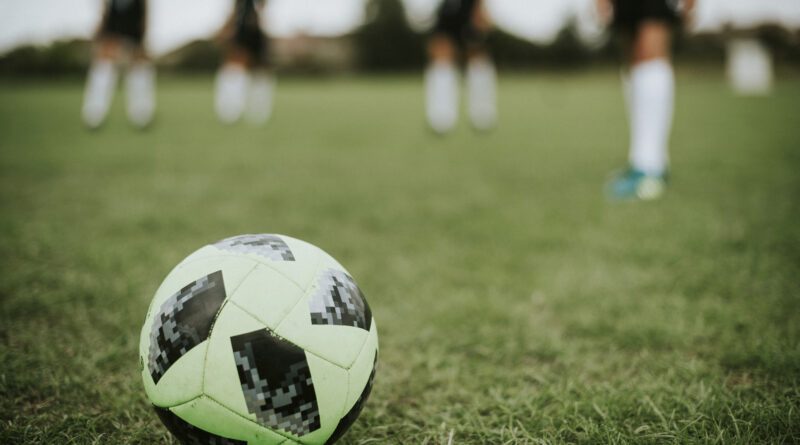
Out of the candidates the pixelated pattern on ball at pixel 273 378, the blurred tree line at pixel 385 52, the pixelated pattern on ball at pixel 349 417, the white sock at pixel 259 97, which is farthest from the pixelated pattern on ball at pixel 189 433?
the blurred tree line at pixel 385 52

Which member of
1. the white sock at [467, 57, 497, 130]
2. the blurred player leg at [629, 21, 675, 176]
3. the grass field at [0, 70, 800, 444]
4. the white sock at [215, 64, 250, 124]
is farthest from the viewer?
the white sock at [215, 64, 250, 124]

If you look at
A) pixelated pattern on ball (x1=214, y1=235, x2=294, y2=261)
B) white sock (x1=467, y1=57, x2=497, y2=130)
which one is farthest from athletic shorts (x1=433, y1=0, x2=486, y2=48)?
pixelated pattern on ball (x1=214, y1=235, x2=294, y2=261)

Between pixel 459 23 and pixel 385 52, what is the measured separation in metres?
47.6

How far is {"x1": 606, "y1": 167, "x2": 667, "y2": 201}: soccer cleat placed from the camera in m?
4.17

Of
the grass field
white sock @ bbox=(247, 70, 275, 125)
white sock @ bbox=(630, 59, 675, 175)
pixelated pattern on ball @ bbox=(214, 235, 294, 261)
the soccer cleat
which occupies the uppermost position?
white sock @ bbox=(247, 70, 275, 125)

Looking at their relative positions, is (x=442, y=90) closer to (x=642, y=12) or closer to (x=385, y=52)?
(x=642, y=12)

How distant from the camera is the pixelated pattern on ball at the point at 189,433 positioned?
1.30 meters

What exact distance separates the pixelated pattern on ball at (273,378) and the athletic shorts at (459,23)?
23.0ft

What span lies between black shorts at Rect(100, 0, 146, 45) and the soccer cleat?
7.27 metres

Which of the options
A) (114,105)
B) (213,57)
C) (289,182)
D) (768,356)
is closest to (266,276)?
(768,356)

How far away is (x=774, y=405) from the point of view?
164 centimetres

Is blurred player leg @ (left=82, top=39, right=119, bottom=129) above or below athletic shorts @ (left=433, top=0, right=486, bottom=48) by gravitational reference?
below

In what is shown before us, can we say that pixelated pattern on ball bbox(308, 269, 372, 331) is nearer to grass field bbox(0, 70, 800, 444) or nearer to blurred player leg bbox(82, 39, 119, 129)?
grass field bbox(0, 70, 800, 444)

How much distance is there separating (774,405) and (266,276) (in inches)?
61.5
